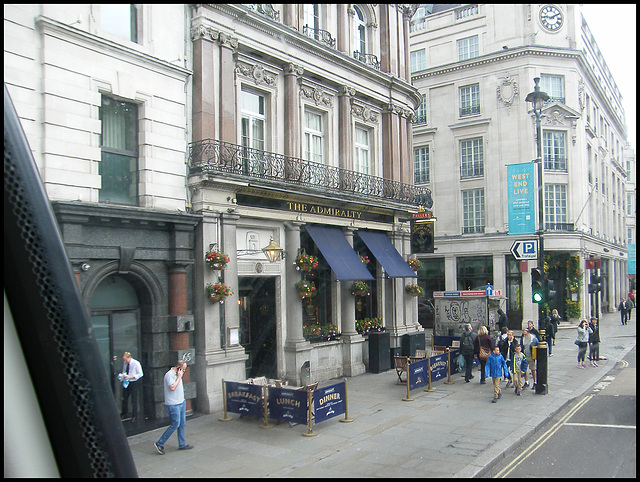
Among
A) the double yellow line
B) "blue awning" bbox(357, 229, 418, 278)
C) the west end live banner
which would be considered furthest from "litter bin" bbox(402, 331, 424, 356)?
the double yellow line

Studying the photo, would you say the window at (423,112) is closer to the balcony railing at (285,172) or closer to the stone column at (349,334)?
the balcony railing at (285,172)

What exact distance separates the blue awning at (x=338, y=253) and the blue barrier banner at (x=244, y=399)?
5604mm

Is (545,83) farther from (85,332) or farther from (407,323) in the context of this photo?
(85,332)

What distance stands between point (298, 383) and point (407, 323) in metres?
6.57

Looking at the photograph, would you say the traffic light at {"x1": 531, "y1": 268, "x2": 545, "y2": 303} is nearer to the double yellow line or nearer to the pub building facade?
the double yellow line

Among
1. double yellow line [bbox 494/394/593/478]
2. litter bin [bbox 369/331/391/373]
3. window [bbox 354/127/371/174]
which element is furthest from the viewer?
window [bbox 354/127/371/174]

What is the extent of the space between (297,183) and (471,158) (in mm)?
21075

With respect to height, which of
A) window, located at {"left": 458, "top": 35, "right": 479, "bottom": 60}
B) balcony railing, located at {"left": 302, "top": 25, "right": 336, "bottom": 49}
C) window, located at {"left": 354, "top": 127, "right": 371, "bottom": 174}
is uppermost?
window, located at {"left": 458, "top": 35, "right": 479, "bottom": 60}

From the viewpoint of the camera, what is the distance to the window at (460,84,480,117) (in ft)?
116

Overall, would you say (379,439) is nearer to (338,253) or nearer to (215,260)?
(215,260)

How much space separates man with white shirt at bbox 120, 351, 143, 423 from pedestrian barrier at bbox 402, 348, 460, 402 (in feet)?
21.6

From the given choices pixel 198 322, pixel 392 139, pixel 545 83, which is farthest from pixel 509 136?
pixel 198 322

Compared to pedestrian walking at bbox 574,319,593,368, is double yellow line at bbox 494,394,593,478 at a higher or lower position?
lower

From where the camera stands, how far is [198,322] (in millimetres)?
14180
